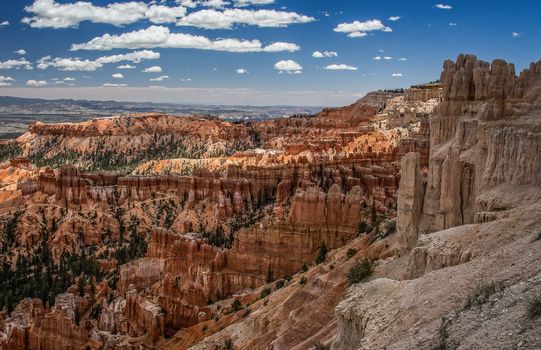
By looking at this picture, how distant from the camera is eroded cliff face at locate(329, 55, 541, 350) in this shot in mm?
9531

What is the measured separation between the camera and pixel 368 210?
45.5 metres

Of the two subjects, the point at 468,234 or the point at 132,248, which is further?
the point at 132,248

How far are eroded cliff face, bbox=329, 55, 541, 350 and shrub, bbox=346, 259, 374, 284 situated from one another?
544mm

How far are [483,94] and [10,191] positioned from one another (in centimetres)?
6499

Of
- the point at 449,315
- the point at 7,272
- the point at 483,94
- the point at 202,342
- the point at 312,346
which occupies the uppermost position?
the point at 483,94

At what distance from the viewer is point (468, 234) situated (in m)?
13.8

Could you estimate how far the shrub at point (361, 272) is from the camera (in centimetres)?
2205

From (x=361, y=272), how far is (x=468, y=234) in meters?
8.71

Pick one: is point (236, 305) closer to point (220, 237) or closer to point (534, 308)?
point (220, 237)

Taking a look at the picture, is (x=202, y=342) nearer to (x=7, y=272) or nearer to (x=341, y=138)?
(x=7, y=272)

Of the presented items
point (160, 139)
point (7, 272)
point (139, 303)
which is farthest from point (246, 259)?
point (160, 139)

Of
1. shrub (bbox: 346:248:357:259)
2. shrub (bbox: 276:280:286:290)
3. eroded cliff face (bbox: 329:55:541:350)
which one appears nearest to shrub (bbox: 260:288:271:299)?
shrub (bbox: 276:280:286:290)

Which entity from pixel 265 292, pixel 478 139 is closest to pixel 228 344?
pixel 265 292

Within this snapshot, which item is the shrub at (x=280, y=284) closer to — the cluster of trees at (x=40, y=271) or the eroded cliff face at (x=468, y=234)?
the eroded cliff face at (x=468, y=234)
